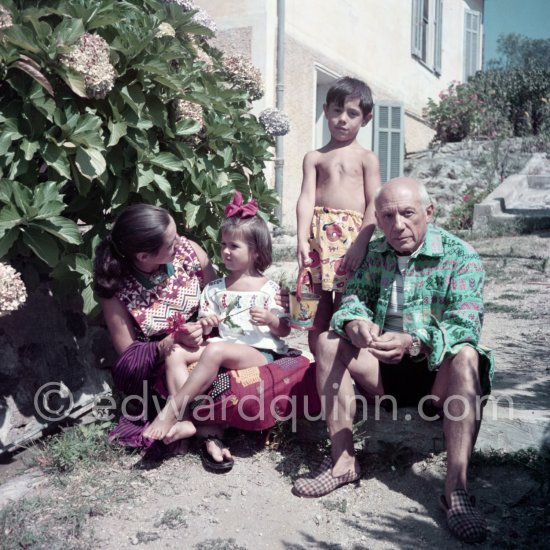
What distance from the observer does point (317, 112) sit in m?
10.4

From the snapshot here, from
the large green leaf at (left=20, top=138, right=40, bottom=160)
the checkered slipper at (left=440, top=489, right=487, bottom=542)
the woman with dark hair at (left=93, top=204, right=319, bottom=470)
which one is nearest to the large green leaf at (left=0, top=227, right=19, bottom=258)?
the large green leaf at (left=20, top=138, right=40, bottom=160)

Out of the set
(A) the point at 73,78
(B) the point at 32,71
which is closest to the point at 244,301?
(A) the point at 73,78

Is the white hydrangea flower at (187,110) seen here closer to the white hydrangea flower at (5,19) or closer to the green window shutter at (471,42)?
the white hydrangea flower at (5,19)

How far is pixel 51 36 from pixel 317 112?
826 centimetres

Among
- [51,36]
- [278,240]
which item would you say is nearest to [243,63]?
[51,36]

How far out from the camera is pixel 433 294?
102 inches

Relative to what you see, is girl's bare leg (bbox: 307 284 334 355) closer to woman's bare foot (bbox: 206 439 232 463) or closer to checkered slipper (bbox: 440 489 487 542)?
woman's bare foot (bbox: 206 439 232 463)

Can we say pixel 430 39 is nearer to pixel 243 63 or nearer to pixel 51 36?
pixel 243 63

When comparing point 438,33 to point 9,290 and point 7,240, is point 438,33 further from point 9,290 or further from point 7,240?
point 9,290

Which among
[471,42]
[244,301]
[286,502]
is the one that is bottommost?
[286,502]

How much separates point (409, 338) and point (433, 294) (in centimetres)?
27

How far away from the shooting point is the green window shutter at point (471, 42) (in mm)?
16281

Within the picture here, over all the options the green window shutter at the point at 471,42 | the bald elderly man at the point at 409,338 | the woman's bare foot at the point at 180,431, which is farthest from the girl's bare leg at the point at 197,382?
the green window shutter at the point at 471,42

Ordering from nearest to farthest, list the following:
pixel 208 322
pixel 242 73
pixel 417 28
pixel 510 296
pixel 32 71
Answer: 1. pixel 32 71
2. pixel 208 322
3. pixel 242 73
4. pixel 510 296
5. pixel 417 28
